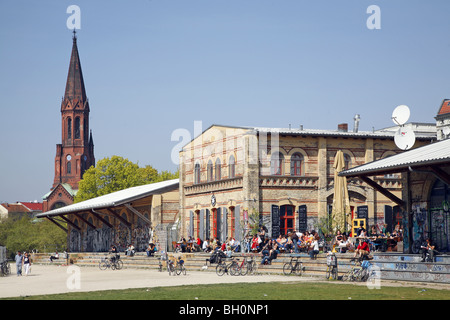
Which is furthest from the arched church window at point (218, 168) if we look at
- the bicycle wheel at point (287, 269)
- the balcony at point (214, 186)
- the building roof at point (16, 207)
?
the building roof at point (16, 207)

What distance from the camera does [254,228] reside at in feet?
129

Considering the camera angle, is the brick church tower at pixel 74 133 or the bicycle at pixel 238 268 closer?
the bicycle at pixel 238 268

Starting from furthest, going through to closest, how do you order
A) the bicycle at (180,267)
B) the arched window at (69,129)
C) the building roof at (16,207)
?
the building roof at (16,207) → the arched window at (69,129) → the bicycle at (180,267)

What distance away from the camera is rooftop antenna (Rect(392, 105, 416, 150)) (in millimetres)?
28538

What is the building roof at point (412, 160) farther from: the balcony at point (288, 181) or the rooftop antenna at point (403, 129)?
the balcony at point (288, 181)

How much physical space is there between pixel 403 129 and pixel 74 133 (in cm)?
11989

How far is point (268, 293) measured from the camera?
19828 mm

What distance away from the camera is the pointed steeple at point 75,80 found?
453 ft

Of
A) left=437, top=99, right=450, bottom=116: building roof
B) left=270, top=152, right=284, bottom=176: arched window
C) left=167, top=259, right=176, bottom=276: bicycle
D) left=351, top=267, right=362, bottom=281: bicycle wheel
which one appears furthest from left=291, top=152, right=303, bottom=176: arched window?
left=437, top=99, right=450, bottom=116: building roof

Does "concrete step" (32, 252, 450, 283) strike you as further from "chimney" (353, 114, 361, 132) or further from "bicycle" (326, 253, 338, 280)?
"chimney" (353, 114, 361, 132)

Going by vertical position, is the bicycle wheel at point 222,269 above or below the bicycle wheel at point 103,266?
above

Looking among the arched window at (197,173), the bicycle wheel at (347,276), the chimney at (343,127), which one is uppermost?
the chimney at (343,127)

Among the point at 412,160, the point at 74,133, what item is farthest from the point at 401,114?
the point at 74,133
